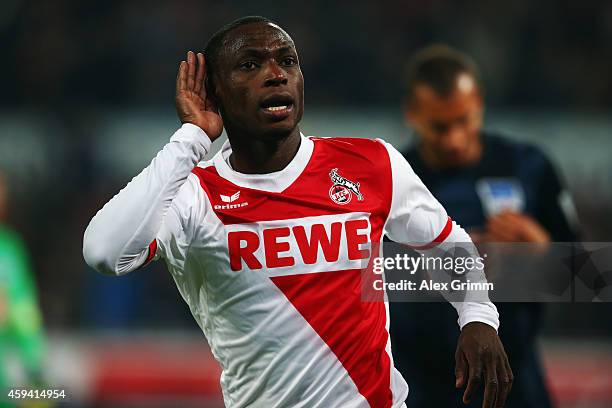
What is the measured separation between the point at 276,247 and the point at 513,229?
2531mm

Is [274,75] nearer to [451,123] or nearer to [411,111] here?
[451,123]

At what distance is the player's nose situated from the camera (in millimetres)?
3342

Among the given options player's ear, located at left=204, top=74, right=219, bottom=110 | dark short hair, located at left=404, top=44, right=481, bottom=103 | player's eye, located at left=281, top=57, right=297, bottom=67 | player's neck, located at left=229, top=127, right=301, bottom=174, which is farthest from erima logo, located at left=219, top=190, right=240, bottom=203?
dark short hair, located at left=404, top=44, right=481, bottom=103

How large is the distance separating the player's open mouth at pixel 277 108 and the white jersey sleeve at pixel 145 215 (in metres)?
0.23

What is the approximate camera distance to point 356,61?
35.0ft

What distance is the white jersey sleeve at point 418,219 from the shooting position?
3520 mm

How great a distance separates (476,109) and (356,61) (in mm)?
4943

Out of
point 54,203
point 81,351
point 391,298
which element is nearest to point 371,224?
point 391,298

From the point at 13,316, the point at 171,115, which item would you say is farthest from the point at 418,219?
the point at 171,115

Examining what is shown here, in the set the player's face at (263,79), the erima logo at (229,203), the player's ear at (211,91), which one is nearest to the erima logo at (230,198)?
the erima logo at (229,203)

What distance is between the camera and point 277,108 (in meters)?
3.38

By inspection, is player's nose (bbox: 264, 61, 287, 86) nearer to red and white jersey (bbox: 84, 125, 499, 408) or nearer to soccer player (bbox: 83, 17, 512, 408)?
soccer player (bbox: 83, 17, 512, 408)

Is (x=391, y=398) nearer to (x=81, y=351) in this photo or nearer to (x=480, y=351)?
(x=480, y=351)

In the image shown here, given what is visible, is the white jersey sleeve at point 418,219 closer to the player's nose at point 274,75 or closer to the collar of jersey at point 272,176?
the collar of jersey at point 272,176
